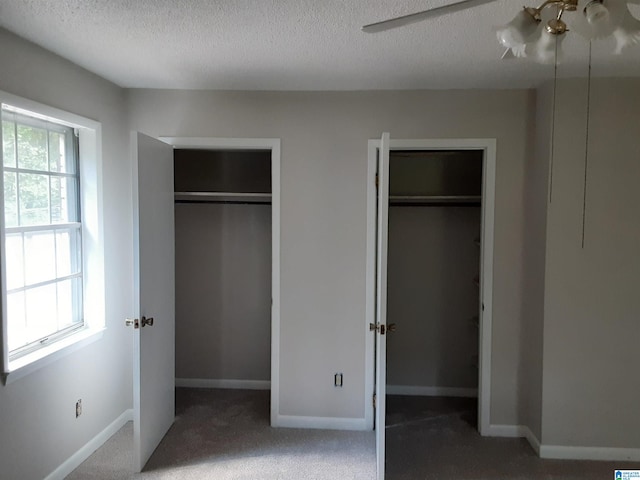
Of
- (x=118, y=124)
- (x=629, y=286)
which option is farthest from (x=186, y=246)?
(x=629, y=286)

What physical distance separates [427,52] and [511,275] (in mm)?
1645

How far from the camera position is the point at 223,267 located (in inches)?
157

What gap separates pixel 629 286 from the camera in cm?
290

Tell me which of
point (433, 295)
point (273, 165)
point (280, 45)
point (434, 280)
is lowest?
point (433, 295)

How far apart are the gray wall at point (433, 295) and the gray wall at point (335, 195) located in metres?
0.66

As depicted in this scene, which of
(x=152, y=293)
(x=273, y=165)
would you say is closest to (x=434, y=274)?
(x=273, y=165)

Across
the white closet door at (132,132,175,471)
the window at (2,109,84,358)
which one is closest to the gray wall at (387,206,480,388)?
the white closet door at (132,132,175,471)

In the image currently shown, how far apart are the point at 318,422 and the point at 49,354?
1837mm

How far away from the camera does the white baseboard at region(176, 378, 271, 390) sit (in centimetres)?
405

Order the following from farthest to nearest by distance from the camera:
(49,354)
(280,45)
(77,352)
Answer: (77,352) → (49,354) → (280,45)

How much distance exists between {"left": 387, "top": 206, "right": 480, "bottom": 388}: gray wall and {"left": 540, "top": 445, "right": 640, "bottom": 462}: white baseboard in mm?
972

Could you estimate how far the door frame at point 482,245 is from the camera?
10.4 ft

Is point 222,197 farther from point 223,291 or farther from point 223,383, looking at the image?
point 223,383

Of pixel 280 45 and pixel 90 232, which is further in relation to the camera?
pixel 90 232
